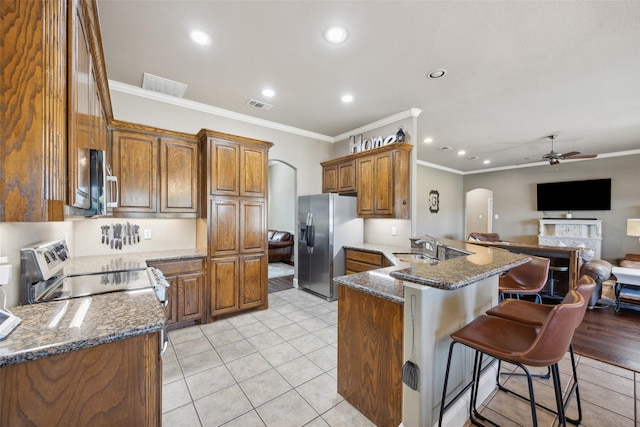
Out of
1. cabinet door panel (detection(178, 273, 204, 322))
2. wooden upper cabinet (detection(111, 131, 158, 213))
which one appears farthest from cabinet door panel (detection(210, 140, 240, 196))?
cabinet door panel (detection(178, 273, 204, 322))

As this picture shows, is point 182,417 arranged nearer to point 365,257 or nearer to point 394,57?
point 365,257

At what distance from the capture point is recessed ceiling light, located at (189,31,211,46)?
233cm

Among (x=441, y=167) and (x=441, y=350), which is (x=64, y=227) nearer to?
(x=441, y=350)

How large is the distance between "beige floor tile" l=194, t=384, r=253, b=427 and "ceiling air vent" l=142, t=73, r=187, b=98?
328cm

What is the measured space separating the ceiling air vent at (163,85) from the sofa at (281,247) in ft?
14.5

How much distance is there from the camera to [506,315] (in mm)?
1748

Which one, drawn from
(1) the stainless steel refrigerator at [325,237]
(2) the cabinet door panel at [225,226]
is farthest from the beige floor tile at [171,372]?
(1) the stainless steel refrigerator at [325,237]

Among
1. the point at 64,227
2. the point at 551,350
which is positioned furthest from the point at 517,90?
the point at 64,227

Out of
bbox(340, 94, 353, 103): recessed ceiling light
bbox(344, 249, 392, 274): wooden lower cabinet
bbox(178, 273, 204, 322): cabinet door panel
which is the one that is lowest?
bbox(178, 273, 204, 322): cabinet door panel

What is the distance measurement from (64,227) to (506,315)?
347 centimetres

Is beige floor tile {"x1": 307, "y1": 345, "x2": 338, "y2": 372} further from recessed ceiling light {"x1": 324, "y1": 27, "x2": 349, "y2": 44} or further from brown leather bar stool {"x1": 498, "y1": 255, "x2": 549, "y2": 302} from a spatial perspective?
recessed ceiling light {"x1": 324, "y1": 27, "x2": 349, "y2": 44}

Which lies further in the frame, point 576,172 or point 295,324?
point 576,172

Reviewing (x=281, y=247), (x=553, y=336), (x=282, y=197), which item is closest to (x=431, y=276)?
(x=553, y=336)

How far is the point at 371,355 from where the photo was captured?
1714 millimetres
